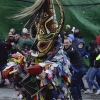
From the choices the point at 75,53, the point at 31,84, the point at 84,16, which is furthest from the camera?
the point at 84,16

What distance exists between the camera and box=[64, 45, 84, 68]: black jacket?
8.36 m

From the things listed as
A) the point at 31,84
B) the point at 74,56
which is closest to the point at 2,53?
the point at 74,56

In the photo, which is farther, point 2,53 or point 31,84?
point 2,53

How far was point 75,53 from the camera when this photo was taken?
848 centimetres

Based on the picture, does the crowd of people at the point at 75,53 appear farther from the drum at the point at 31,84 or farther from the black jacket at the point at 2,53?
the drum at the point at 31,84

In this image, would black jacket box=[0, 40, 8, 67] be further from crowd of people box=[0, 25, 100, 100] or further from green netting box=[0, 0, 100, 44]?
green netting box=[0, 0, 100, 44]

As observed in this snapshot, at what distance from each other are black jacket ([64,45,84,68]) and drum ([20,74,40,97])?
203cm

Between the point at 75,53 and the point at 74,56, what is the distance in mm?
84

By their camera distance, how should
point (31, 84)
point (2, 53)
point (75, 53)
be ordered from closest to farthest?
1. point (31, 84)
2. point (75, 53)
3. point (2, 53)

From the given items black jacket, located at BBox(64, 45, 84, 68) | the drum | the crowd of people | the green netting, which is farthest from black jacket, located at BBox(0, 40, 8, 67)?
the drum

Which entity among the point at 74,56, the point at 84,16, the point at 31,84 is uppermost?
the point at 84,16

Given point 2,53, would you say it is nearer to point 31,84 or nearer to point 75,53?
point 75,53

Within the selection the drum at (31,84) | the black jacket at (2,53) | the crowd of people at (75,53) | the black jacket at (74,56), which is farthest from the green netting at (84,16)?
the drum at (31,84)

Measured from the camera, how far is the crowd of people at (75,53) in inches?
336
